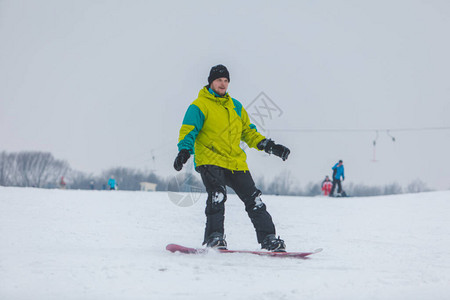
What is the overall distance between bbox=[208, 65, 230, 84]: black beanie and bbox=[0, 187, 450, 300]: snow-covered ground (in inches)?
64.6

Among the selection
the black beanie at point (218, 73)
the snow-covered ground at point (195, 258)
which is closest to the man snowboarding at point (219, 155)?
the black beanie at point (218, 73)

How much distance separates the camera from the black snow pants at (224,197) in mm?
4172

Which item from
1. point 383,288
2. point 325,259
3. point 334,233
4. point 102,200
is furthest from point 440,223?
point 102,200

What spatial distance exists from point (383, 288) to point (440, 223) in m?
5.97

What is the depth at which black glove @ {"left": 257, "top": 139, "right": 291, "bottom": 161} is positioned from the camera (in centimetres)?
451

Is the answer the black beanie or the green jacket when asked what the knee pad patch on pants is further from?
the black beanie

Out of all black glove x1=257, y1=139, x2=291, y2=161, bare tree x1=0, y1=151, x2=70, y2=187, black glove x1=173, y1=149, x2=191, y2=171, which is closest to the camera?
black glove x1=173, y1=149, x2=191, y2=171

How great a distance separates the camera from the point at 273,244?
4113 millimetres

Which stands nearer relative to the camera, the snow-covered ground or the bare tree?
the snow-covered ground

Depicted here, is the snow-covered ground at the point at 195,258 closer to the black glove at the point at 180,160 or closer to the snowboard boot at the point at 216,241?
the snowboard boot at the point at 216,241

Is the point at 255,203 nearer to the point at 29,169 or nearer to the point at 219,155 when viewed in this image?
the point at 219,155

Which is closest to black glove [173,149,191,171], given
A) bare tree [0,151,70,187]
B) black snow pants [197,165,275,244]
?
black snow pants [197,165,275,244]

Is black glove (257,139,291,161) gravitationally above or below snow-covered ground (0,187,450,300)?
above

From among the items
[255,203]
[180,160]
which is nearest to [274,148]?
[255,203]
